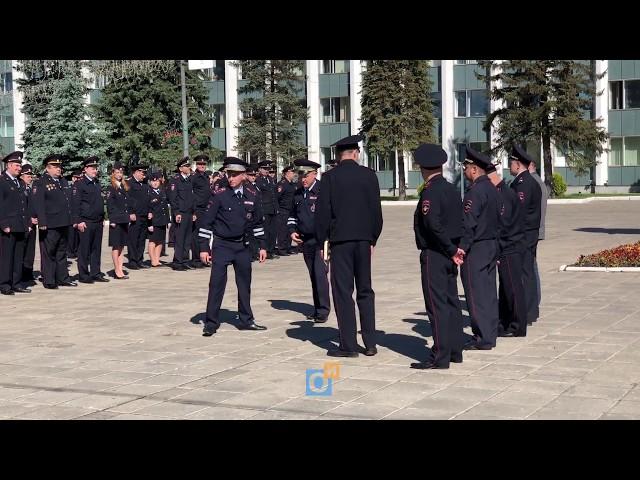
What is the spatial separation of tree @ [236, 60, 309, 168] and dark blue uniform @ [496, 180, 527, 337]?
1913 inches

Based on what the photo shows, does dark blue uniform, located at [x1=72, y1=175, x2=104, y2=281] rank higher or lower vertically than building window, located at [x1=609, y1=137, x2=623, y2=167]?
lower

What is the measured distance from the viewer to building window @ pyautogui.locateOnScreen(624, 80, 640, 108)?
190ft

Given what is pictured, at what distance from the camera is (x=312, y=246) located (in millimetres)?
12547

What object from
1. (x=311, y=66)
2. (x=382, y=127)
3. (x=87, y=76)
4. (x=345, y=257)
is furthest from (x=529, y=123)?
(x=345, y=257)

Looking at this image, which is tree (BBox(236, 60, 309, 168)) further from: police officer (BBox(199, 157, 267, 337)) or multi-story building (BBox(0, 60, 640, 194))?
police officer (BBox(199, 157, 267, 337))

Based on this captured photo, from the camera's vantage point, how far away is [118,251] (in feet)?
59.3

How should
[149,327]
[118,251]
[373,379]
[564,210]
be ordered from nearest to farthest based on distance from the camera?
[373,379] < [149,327] < [118,251] < [564,210]

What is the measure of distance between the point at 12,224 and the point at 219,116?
181ft

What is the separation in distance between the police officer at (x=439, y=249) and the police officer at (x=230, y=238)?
9.97ft

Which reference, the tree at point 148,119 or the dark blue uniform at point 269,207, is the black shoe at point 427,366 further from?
the tree at point 148,119

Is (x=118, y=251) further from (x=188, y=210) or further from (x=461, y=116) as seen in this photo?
(x=461, y=116)

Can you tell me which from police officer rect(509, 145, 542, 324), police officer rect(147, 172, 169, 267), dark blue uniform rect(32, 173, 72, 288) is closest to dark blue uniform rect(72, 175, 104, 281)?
dark blue uniform rect(32, 173, 72, 288)

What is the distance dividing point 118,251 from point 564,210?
2700 centimetres

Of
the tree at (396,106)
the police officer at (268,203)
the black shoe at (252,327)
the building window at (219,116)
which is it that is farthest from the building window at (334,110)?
the black shoe at (252,327)
